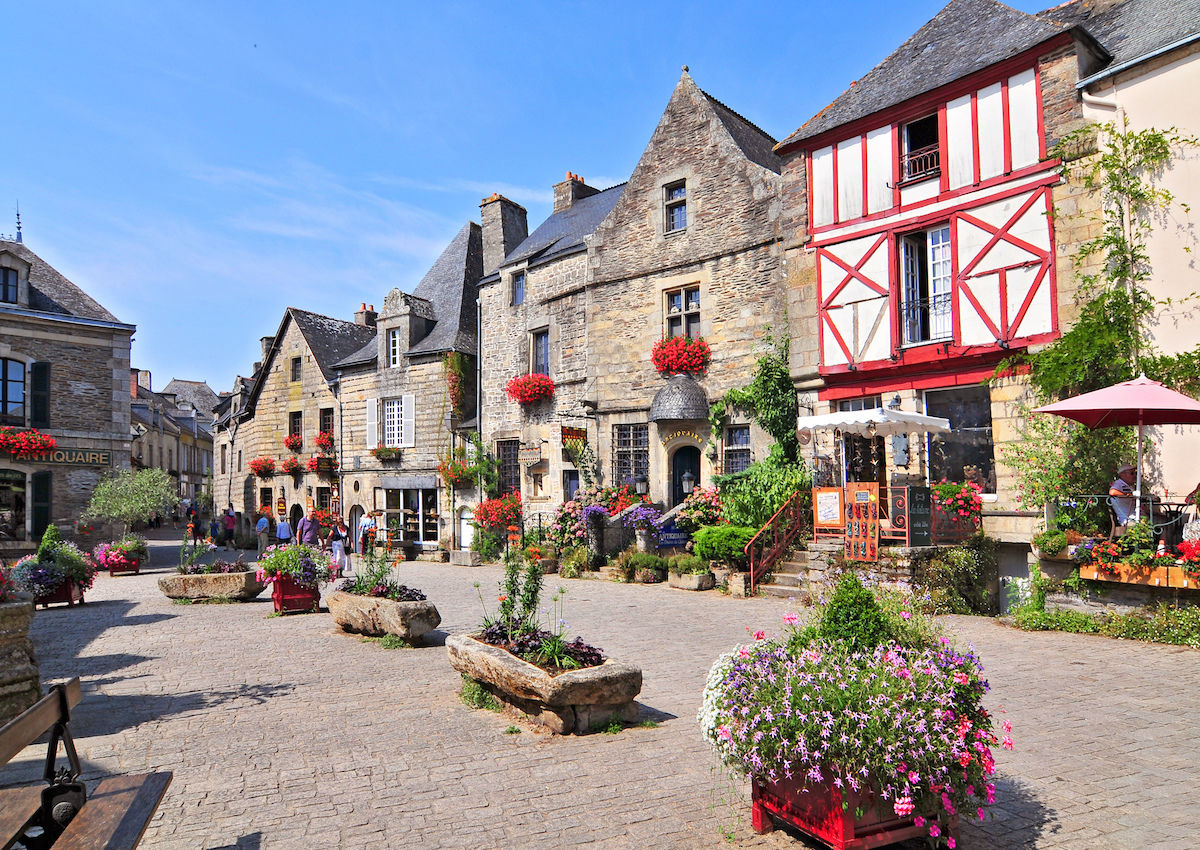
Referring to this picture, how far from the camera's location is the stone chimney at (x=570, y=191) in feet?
76.5

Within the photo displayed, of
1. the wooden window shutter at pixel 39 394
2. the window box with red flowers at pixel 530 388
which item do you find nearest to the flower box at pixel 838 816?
the window box with red flowers at pixel 530 388

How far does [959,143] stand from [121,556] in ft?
64.8

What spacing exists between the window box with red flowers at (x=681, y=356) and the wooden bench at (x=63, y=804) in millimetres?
13992

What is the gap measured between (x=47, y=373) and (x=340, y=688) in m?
18.9

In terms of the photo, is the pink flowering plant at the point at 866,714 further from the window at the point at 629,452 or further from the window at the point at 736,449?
the window at the point at 629,452

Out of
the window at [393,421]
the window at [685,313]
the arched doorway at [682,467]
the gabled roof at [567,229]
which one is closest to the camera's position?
the arched doorway at [682,467]

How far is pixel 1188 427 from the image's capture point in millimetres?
10242

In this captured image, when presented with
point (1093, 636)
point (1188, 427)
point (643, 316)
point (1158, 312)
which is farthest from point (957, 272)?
point (643, 316)

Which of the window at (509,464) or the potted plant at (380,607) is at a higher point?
the window at (509,464)

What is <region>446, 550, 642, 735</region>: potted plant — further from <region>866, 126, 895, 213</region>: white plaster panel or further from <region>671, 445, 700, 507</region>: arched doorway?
<region>671, 445, 700, 507</region>: arched doorway

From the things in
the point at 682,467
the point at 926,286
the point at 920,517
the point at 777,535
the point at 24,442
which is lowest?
the point at 777,535

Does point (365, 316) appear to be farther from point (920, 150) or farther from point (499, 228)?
point (920, 150)

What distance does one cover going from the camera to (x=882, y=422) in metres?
11.6

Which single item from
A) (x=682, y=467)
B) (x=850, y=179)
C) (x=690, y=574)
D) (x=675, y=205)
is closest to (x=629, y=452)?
(x=682, y=467)
